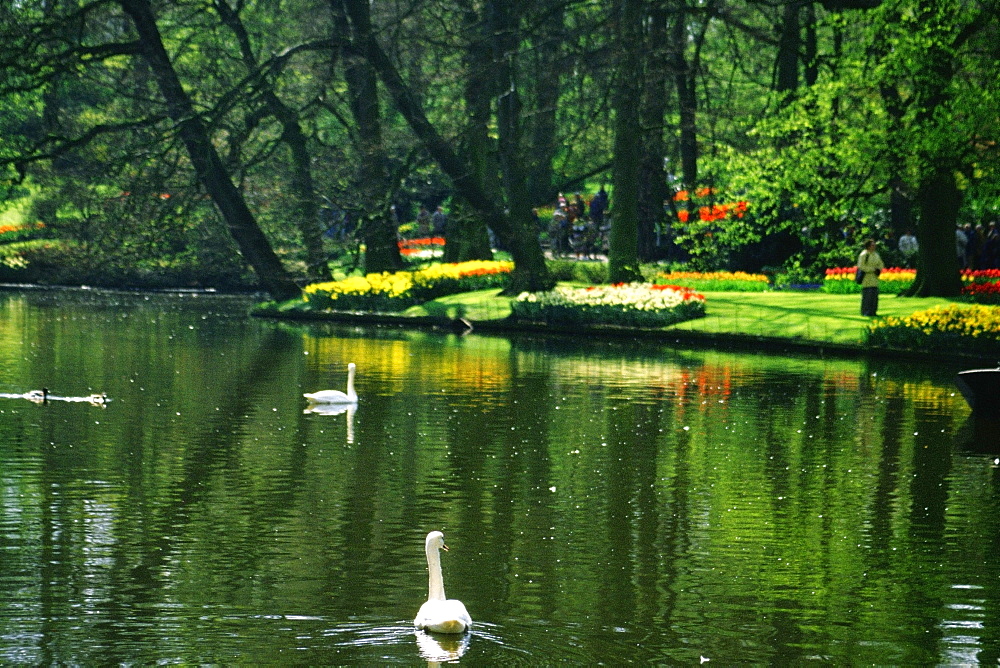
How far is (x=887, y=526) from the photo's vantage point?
1327 centimetres

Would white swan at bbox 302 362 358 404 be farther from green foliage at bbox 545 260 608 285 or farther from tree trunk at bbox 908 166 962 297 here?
green foliage at bbox 545 260 608 285

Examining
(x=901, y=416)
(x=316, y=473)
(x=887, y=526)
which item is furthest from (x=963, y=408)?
(x=316, y=473)

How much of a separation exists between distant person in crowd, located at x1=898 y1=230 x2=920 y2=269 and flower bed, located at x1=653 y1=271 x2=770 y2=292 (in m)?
3.86

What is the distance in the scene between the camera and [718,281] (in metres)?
39.4

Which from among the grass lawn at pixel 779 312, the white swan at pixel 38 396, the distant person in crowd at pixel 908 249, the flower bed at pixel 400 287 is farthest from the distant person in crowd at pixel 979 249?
the white swan at pixel 38 396

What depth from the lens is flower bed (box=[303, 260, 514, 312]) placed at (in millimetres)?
39656

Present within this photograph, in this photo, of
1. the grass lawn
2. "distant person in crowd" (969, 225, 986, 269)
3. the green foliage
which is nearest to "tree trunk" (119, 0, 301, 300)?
the grass lawn

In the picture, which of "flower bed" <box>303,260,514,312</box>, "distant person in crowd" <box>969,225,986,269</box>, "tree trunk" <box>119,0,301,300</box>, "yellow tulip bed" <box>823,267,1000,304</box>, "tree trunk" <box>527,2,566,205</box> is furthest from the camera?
"flower bed" <box>303,260,514,312</box>

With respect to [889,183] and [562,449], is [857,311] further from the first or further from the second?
[562,449]

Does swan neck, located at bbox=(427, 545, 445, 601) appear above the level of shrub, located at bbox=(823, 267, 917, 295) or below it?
below

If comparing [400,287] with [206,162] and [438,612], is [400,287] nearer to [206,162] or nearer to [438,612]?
[206,162]

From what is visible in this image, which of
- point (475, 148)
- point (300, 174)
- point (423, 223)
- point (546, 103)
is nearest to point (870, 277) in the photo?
point (475, 148)

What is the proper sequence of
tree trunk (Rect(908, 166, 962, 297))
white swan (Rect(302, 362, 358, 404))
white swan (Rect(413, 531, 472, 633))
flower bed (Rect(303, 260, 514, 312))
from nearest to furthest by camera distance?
1. white swan (Rect(413, 531, 472, 633))
2. white swan (Rect(302, 362, 358, 404))
3. tree trunk (Rect(908, 166, 962, 297))
4. flower bed (Rect(303, 260, 514, 312))

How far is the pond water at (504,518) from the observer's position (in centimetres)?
972
